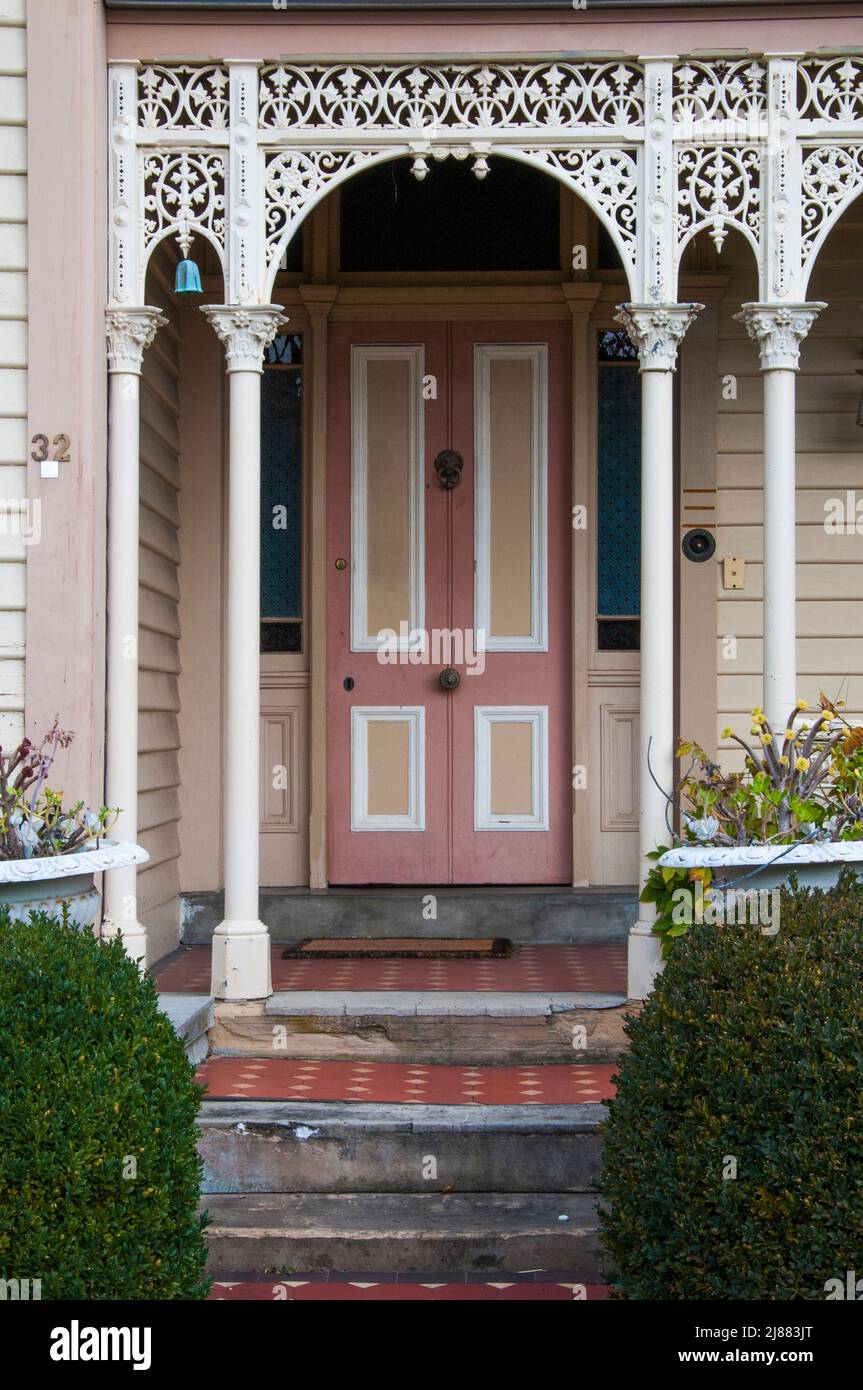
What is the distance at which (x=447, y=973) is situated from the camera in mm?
6762

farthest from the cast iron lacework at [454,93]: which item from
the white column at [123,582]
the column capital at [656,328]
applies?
the white column at [123,582]

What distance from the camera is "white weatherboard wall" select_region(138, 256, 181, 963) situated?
709 centimetres

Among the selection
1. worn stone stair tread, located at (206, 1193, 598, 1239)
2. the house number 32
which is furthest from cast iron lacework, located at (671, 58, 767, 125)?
worn stone stair tread, located at (206, 1193, 598, 1239)

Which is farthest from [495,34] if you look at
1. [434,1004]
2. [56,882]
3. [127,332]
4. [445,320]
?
[434,1004]

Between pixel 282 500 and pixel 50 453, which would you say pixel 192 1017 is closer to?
pixel 50 453

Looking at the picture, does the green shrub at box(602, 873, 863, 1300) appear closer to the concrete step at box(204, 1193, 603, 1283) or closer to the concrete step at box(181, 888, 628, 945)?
the concrete step at box(204, 1193, 603, 1283)

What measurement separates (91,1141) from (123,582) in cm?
316

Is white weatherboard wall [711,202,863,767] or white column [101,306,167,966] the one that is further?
white weatherboard wall [711,202,863,767]

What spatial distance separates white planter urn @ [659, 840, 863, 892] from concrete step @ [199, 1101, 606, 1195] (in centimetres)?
90

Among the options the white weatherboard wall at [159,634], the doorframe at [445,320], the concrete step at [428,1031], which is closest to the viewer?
the concrete step at [428,1031]

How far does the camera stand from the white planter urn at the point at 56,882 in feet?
15.9

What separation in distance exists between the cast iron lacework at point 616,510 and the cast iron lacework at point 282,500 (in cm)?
155
